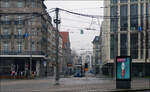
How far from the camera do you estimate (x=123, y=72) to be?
2025 cm

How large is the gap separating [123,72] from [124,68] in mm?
322

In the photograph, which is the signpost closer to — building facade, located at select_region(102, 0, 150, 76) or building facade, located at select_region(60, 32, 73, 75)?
building facade, located at select_region(102, 0, 150, 76)

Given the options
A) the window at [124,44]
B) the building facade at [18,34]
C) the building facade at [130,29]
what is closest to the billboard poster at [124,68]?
the building facade at [130,29]

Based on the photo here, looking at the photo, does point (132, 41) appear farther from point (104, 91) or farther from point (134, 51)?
point (104, 91)

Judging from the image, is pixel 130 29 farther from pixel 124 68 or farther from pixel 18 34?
pixel 124 68

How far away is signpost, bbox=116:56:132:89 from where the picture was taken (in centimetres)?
2012

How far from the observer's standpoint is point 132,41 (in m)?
59.9

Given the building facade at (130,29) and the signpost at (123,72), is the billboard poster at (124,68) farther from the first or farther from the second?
the building facade at (130,29)

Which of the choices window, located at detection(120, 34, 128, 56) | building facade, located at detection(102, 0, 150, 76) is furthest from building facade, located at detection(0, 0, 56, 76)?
window, located at detection(120, 34, 128, 56)

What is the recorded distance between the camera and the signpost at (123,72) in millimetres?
20125

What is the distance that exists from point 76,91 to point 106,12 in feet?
146

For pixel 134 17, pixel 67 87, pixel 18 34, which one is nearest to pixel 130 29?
pixel 134 17

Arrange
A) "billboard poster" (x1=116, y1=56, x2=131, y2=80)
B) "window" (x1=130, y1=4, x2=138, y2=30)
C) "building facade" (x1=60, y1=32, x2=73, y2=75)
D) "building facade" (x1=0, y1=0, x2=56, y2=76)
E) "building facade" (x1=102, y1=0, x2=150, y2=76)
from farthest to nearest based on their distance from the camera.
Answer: "building facade" (x1=60, y1=32, x2=73, y2=75) → "window" (x1=130, y1=4, x2=138, y2=30) → "building facade" (x1=102, y1=0, x2=150, y2=76) → "building facade" (x1=0, y1=0, x2=56, y2=76) → "billboard poster" (x1=116, y1=56, x2=131, y2=80)

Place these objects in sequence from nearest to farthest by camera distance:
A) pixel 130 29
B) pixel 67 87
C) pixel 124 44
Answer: pixel 67 87
pixel 130 29
pixel 124 44
